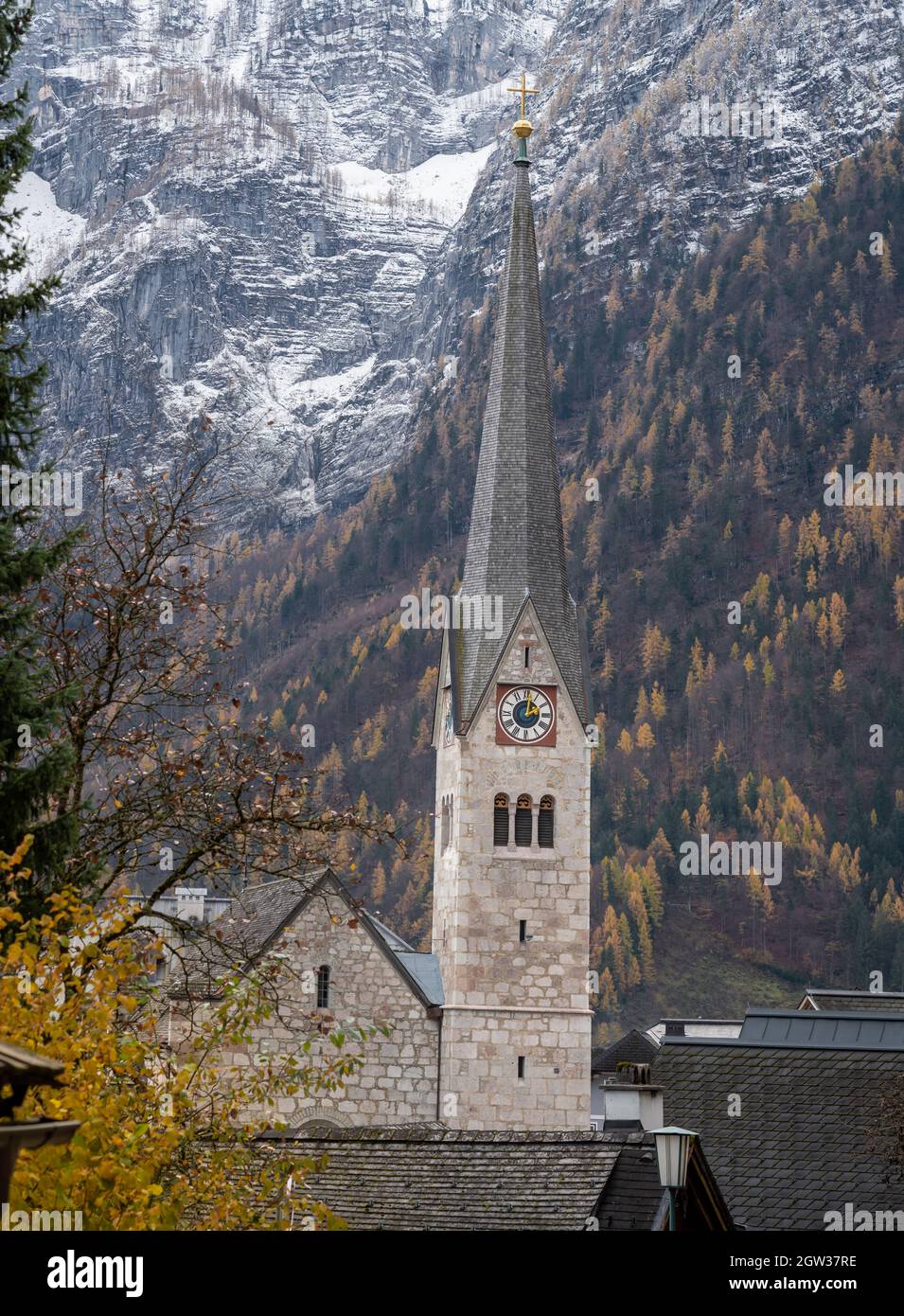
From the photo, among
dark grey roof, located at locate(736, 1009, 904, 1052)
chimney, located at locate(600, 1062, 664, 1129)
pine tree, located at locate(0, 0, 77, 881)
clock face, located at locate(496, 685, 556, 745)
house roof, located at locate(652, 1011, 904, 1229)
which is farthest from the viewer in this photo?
clock face, located at locate(496, 685, 556, 745)

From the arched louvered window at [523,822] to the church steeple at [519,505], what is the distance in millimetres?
2467

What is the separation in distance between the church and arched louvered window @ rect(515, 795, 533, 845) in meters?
0.03

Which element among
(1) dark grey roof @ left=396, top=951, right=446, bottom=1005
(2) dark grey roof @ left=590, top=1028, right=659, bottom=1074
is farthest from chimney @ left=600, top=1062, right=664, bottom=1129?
(2) dark grey roof @ left=590, top=1028, right=659, bottom=1074

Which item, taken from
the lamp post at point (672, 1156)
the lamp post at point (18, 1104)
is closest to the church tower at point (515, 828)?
the lamp post at point (672, 1156)

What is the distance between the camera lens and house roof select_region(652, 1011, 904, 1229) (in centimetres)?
4053

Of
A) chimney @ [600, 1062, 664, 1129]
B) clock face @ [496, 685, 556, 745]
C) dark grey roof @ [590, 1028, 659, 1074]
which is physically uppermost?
clock face @ [496, 685, 556, 745]

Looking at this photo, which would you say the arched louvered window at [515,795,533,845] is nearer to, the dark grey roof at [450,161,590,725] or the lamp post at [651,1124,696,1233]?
the dark grey roof at [450,161,590,725]

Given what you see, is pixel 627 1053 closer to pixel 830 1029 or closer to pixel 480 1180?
pixel 830 1029

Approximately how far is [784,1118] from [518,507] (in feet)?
66.3

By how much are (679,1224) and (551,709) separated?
31.0 metres

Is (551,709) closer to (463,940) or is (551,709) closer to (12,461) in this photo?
(463,940)

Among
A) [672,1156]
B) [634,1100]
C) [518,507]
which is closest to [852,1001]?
[518,507]

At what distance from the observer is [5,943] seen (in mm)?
19734
